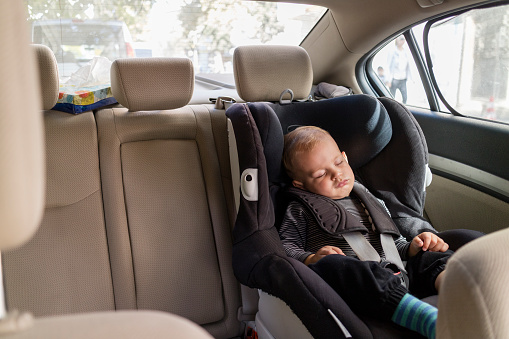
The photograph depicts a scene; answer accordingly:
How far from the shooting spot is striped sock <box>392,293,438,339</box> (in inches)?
54.2

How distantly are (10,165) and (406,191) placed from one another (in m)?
1.83

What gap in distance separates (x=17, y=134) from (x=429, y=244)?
1.58m

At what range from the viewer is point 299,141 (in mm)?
2051

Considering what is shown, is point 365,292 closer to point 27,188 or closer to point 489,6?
point 27,188

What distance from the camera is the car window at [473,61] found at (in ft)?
8.48

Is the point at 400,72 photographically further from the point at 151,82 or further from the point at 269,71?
the point at 151,82

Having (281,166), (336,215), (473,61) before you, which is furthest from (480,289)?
(473,61)

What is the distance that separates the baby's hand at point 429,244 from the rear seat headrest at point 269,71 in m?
0.90

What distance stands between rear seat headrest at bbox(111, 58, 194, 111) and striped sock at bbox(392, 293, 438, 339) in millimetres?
1272

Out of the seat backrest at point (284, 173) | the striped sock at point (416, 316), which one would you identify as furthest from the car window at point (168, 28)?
the striped sock at point (416, 316)

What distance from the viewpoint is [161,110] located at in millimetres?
2350

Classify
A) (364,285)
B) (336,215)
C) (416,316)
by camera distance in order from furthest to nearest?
1. (336,215)
2. (364,285)
3. (416,316)

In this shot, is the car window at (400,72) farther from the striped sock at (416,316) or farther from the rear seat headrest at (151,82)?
the striped sock at (416,316)

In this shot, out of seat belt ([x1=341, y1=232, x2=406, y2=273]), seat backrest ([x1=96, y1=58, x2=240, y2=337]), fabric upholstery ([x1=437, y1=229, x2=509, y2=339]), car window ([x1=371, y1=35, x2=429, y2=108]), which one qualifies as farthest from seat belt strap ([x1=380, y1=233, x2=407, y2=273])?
car window ([x1=371, y1=35, x2=429, y2=108])
